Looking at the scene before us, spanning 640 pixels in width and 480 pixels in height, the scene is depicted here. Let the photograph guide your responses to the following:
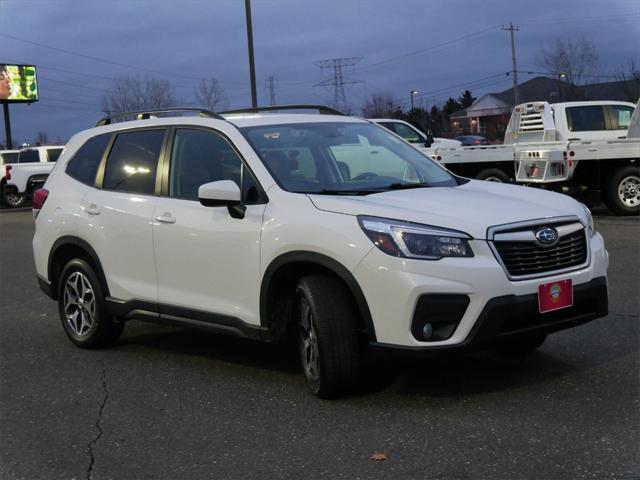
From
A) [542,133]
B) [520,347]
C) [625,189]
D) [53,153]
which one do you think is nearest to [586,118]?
[542,133]

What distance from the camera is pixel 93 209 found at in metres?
6.12

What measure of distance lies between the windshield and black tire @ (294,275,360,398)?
2.20 feet

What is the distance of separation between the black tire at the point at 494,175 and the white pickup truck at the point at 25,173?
1564 centimetres

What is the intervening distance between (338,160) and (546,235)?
5.17 ft

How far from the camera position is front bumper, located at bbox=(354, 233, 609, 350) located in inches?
166

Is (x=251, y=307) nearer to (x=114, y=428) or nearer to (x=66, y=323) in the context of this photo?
(x=114, y=428)

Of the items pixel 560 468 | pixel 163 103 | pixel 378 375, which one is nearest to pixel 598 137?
pixel 378 375

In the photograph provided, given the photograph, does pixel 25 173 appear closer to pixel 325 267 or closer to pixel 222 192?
pixel 222 192

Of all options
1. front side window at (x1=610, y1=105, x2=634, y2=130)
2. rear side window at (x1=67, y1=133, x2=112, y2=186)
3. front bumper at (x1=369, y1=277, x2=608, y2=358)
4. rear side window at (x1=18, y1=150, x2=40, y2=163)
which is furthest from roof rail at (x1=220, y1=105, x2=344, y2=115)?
rear side window at (x1=18, y1=150, x2=40, y2=163)

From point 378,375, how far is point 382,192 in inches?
47.7

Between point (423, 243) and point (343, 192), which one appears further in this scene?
point (343, 192)

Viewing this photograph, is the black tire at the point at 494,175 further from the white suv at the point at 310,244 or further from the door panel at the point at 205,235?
the door panel at the point at 205,235

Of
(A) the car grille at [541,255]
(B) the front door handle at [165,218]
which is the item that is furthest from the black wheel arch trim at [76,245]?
(A) the car grille at [541,255]

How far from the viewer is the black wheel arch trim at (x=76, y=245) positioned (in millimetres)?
6098
